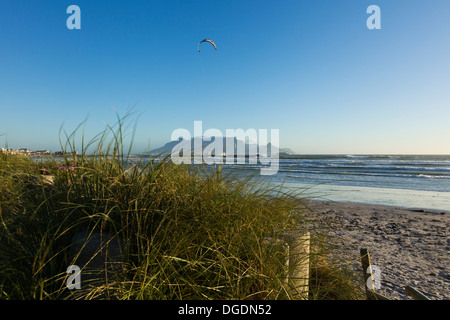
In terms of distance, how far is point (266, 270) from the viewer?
2.08m

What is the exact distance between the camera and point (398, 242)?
6047 millimetres

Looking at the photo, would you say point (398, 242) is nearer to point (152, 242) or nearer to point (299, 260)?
point (299, 260)

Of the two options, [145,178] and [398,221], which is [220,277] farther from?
[398,221]

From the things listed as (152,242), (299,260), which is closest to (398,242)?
(299,260)

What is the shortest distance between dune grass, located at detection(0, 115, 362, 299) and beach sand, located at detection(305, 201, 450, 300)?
1.03 m

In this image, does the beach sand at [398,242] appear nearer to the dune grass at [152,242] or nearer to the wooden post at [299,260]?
the wooden post at [299,260]

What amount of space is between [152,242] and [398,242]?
6.26 m

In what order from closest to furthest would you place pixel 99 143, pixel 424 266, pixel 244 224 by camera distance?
pixel 244 224, pixel 99 143, pixel 424 266

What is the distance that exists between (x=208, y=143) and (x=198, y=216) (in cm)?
170

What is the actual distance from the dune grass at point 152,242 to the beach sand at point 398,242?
103 centimetres

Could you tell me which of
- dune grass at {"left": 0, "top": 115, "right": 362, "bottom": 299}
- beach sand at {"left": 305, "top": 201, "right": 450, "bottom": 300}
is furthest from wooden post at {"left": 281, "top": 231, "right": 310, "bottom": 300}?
beach sand at {"left": 305, "top": 201, "right": 450, "bottom": 300}

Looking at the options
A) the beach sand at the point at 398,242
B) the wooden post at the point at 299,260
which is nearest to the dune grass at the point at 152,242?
the wooden post at the point at 299,260

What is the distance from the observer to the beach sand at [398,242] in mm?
3805
